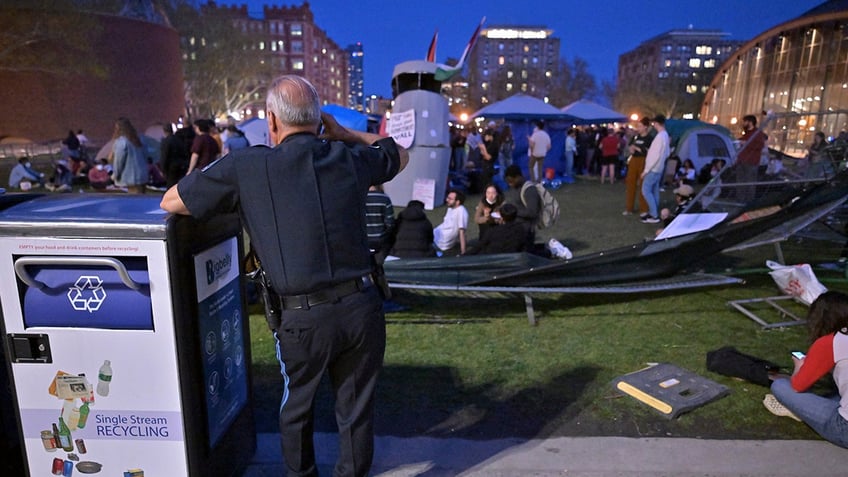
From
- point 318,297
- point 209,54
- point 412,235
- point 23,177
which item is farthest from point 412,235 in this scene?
point 209,54

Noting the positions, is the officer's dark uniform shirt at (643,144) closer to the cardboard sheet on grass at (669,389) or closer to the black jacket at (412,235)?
the black jacket at (412,235)

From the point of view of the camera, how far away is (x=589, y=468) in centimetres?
273

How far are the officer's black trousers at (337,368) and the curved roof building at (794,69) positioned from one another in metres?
36.1

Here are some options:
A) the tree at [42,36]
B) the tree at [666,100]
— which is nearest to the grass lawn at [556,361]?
the tree at [42,36]

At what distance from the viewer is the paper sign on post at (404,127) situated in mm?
11047

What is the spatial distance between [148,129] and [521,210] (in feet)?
132

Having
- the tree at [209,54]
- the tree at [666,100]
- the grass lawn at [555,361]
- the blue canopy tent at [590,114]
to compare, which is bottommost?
the grass lawn at [555,361]

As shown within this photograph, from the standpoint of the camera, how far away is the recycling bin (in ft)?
6.61

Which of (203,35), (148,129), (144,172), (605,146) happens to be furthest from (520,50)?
(144,172)

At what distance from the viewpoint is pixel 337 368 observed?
7.49 ft

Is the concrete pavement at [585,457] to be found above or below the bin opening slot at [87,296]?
below

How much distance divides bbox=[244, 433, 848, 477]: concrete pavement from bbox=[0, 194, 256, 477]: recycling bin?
2.20 ft

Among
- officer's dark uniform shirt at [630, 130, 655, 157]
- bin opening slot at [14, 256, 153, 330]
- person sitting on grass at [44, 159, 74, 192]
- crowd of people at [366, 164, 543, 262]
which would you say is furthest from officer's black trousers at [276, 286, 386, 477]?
person sitting on grass at [44, 159, 74, 192]

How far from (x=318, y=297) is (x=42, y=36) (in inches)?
1321
